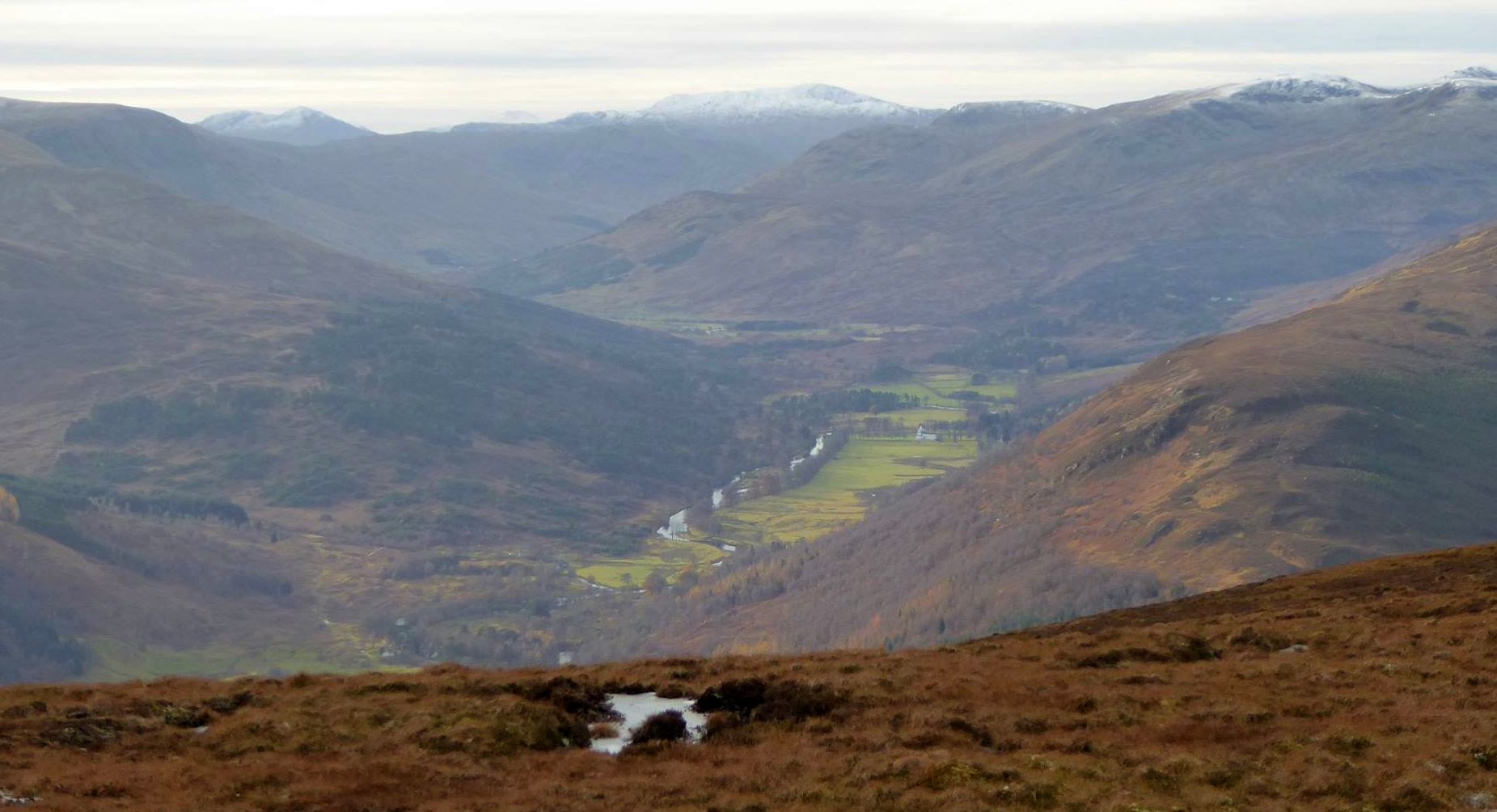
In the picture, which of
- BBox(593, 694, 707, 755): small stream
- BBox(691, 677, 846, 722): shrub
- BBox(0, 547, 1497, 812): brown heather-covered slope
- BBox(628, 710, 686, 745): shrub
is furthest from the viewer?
BBox(691, 677, 846, 722): shrub

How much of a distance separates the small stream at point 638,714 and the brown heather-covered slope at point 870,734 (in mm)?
659

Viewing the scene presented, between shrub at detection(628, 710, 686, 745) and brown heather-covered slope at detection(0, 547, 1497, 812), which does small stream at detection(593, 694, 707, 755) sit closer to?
shrub at detection(628, 710, 686, 745)

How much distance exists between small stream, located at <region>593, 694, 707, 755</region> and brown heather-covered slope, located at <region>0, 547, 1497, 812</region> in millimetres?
659

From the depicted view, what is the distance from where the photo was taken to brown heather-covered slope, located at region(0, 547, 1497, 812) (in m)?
34.7

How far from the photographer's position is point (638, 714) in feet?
141

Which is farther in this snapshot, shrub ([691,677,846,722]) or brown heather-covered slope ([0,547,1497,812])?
shrub ([691,677,846,722])

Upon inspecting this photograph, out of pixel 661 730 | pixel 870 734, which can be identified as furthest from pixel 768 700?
pixel 870 734

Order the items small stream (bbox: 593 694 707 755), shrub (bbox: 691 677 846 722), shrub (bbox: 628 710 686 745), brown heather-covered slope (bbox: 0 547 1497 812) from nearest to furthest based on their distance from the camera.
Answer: brown heather-covered slope (bbox: 0 547 1497 812) < shrub (bbox: 628 710 686 745) < small stream (bbox: 593 694 707 755) < shrub (bbox: 691 677 846 722)

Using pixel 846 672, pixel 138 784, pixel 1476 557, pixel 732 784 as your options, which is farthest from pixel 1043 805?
pixel 1476 557

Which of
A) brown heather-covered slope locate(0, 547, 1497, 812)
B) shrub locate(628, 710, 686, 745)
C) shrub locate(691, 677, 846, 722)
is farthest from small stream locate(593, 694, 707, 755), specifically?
brown heather-covered slope locate(0, 547, 1497, 812)

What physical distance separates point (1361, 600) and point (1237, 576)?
114 meters

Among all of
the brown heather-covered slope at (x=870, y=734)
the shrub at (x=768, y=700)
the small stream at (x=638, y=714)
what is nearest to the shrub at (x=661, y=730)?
the small stream at (x=638, y=714)

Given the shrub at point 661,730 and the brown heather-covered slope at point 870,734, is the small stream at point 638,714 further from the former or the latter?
the brown heather-covered slope at point 870,734

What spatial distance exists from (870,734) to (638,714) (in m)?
6.83
